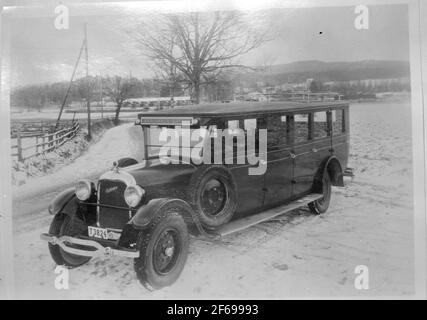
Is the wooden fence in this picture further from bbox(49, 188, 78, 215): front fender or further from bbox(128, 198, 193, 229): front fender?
bbox(128, 198, 193, 229): front fender

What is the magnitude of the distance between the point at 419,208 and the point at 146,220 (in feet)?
6.05

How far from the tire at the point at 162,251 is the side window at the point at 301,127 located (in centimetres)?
120

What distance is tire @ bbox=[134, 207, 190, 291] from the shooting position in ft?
7.27

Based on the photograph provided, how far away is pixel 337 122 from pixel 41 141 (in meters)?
2.20

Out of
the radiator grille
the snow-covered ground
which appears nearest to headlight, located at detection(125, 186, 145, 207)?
the radiator grille

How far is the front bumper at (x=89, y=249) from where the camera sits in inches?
86.0

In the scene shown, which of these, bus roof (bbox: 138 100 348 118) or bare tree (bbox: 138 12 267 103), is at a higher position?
bare tree (bbox: 138 12 267 103)

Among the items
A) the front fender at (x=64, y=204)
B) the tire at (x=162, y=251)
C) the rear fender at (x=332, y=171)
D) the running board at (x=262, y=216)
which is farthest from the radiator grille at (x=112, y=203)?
the rear fender at (x=332, y=171)

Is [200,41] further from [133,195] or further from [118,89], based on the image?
[133,195]

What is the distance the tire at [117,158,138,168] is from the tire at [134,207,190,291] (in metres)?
0.57

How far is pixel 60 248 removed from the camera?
254cm

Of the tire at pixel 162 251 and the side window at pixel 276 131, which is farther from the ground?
the side window at pixel 276 131

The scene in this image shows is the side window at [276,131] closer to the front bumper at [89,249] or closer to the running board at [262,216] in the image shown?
the running board at [262,216]

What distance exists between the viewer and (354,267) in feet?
8.86
